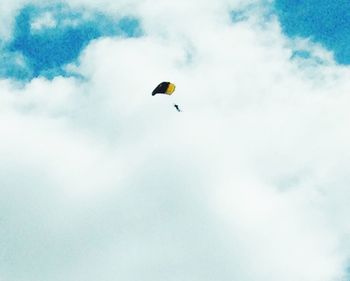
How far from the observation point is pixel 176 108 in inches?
6353

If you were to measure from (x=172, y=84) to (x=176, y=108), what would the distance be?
425cm

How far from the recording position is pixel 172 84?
6447 inches
